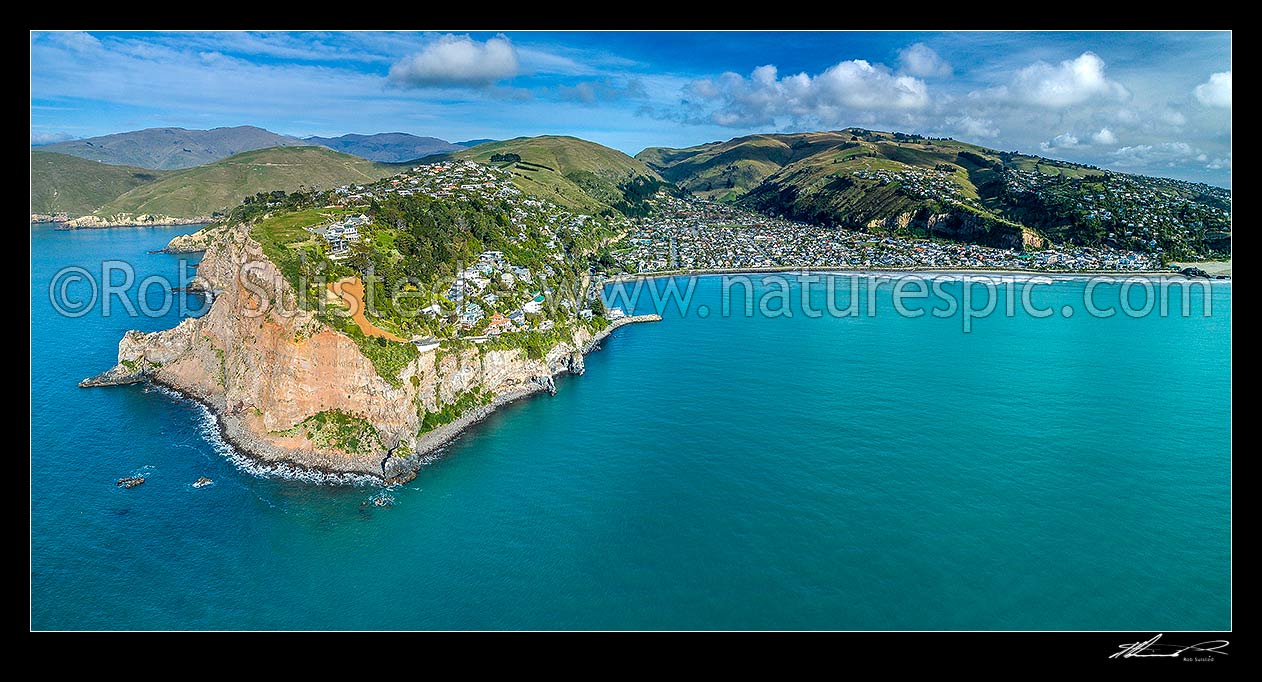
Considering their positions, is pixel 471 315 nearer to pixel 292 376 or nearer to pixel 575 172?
pixel 292 376

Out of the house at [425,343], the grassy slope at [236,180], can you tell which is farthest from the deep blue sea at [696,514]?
the grassy slope at [236,180]

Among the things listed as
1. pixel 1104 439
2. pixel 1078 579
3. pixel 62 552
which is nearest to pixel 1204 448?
pixel 1104 439

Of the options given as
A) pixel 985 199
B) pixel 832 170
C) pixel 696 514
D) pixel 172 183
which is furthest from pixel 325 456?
pixel 172 183

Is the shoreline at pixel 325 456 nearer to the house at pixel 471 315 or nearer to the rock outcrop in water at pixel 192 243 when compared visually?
the house at pixel 471 315

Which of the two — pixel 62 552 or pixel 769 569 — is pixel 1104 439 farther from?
pixel 62 552

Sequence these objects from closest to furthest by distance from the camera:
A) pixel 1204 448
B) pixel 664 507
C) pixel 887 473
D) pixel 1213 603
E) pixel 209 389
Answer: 1. pixel 1213 603
2. pixel 664 507
3. pixel 887 473
4. pixel 1204 448
5. pixel 209 389

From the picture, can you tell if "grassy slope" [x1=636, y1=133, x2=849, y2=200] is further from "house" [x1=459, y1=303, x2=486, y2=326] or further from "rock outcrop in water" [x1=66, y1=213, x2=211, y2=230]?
"house" [x1=459, y1=303, x2=486, y2=326]

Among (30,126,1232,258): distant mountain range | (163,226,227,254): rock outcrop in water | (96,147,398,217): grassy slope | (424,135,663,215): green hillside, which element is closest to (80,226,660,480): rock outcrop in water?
(424,135,663,215): green hillside
